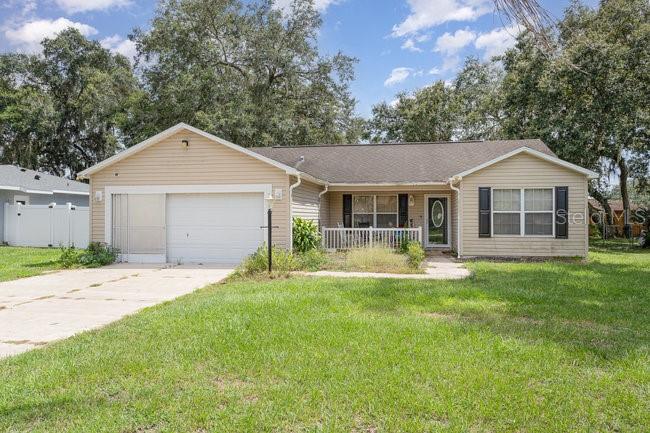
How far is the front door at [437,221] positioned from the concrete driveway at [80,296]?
7.98m

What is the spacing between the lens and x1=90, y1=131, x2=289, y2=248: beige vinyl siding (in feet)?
42.4

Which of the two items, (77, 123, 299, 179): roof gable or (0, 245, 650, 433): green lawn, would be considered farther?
(77, 123, 299, 179): roof gable

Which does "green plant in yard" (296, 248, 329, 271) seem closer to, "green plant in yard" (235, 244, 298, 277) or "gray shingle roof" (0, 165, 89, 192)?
"green plant in yard" (235, 244, 298, 277)

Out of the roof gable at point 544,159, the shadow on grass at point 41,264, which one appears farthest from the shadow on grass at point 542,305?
the shadow on grass at point 41,264

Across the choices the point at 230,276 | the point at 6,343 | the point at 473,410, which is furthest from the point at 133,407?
the point at 230,276

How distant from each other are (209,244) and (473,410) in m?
11.0

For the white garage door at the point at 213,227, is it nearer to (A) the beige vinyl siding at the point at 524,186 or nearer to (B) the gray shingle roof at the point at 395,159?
(B) the gray shingle roof at the point at 395,159

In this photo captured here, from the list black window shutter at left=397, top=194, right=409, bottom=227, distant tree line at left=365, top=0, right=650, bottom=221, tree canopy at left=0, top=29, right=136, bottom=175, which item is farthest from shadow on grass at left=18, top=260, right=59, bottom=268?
tree canopy at left=0, top=29, right=136, bottom=175

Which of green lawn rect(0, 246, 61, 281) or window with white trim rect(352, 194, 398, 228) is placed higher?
window with white trim rect(352, 194, 398, 228)

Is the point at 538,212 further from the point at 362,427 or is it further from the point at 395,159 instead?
the point at 362,427

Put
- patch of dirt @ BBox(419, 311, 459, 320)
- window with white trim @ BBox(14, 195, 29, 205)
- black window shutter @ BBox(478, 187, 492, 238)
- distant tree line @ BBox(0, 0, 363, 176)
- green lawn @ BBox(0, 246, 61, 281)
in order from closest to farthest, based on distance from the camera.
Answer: patch of dirt @ BBox(419, 311, 459, 320) → green lawn @ BBox(0, 246, 61, 281) → black window shutter @ BBox(478, 187, 492, 238) → window with white trim @ BBox(14, 195, 29, 205) → distant tree line @ BBox(0, 0, 363, 176)

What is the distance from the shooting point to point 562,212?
13.4 meters

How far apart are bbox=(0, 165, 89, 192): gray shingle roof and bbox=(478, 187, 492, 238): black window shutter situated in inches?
713

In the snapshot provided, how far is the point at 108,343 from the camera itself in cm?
518
